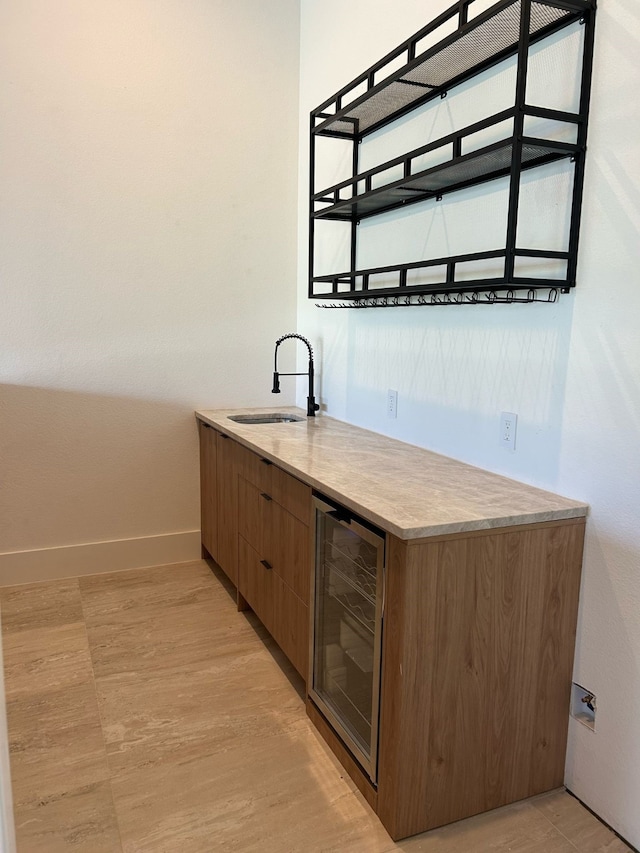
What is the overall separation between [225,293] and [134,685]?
6.68 feet

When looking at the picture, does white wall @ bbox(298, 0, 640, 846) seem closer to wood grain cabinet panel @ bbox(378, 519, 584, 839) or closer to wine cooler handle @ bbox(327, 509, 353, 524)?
wood grain cabinet panel @ bbox(378, 519, 584, 839)

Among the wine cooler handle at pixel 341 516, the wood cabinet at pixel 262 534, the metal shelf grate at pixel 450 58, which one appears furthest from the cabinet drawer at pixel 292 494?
the metal shelf grate at pixel 450 58

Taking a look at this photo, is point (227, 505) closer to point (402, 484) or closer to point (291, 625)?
point (291, 625)

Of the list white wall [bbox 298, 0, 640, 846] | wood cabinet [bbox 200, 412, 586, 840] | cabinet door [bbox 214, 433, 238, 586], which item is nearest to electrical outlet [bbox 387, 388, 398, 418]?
white wall [bbox 298, 0, 640, 846]

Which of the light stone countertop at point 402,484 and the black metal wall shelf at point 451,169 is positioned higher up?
the black metal wall shelf at point 451,169

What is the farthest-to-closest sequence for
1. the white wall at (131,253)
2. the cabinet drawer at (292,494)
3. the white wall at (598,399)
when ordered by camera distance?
the white wall at (131,253) → the cabinet drawer at (292,494) → the white wall at (598,399)

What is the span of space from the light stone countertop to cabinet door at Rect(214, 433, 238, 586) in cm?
19

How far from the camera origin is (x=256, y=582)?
2.67 meters

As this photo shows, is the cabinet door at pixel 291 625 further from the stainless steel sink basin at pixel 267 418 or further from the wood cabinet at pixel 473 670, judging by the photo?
the stainless steel sink basin at pixel 267 418

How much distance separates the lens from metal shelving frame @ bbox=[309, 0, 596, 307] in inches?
64.6

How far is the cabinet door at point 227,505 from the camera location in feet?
9.59

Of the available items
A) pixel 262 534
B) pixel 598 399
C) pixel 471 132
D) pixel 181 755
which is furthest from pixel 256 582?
pixel 471 132

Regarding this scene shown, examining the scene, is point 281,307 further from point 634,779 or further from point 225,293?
point 634,779

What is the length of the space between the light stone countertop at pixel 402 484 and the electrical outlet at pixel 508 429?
0.11 metres
